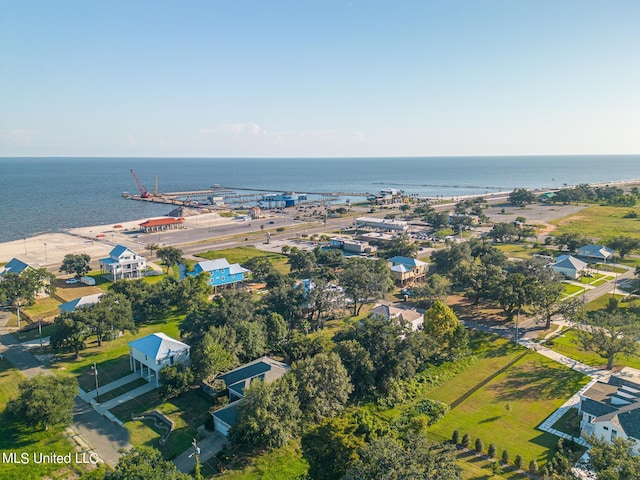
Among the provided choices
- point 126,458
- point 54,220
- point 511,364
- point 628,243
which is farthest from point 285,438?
point 54,220

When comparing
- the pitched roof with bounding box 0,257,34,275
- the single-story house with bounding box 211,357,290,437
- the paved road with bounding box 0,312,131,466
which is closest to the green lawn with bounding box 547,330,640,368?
the single-story house with bounding box 211,357,290,437

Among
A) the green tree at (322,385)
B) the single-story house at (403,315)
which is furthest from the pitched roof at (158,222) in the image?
the green tree at (322,385)

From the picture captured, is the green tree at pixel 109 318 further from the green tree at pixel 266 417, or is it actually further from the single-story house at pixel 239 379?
the green tree at pixel 266 417

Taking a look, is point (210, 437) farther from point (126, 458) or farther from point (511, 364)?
point (511, 364)

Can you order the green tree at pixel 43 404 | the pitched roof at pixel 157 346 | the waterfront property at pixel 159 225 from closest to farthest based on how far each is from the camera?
1. the green tree at pixel 43 404
2. the pitched roof at pixel 157 346
3. the waterfront property at pixel 159 225

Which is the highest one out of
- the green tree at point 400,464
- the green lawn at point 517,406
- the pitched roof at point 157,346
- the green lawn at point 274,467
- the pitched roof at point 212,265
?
the green tree at point 400,464

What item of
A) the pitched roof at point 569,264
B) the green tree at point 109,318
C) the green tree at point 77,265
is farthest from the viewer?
the pitched roof at point 569,264

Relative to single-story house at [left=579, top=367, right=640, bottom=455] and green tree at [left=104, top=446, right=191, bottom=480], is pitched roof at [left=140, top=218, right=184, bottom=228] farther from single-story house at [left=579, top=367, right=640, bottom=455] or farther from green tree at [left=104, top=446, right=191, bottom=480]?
single-story house at [left=579, top=367, right=640, bottom=455]

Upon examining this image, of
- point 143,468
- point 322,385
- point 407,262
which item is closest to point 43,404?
point 143,468

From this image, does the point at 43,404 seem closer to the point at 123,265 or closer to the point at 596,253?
the point at 123,265
